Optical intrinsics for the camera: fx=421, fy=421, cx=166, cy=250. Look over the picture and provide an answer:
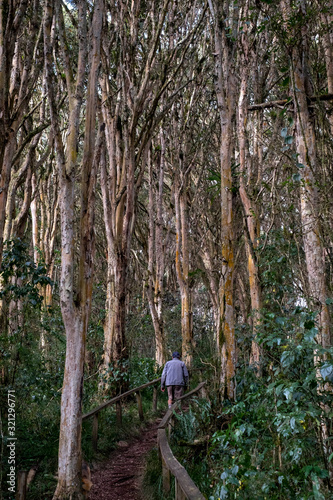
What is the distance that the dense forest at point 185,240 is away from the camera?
4.14m

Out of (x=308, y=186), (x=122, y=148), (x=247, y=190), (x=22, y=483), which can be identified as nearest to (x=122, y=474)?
(x=22, y=483)

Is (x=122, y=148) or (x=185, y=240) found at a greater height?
(x=122, y=148)

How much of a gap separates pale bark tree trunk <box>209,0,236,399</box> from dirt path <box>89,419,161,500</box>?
A: 1946mm

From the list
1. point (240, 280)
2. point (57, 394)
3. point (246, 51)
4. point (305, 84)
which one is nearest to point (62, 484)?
point (57, 394)

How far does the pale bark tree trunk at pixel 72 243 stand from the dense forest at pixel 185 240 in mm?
19

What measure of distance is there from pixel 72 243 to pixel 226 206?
130 inches

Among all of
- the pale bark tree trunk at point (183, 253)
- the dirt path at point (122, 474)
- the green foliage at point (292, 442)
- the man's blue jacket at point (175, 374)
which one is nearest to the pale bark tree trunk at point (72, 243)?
the dirt path at point (122, 474)

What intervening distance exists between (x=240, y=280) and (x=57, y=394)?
15363mm

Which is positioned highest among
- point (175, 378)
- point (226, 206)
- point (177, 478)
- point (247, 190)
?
point (247, 190)

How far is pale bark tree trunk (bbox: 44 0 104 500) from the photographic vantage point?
5.12 metres

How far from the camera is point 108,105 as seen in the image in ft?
34.1

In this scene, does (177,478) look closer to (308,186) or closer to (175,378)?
(308,186)

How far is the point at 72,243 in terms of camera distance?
18.0ft

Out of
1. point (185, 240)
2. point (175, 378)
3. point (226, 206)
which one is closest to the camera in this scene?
point (226, 206)
